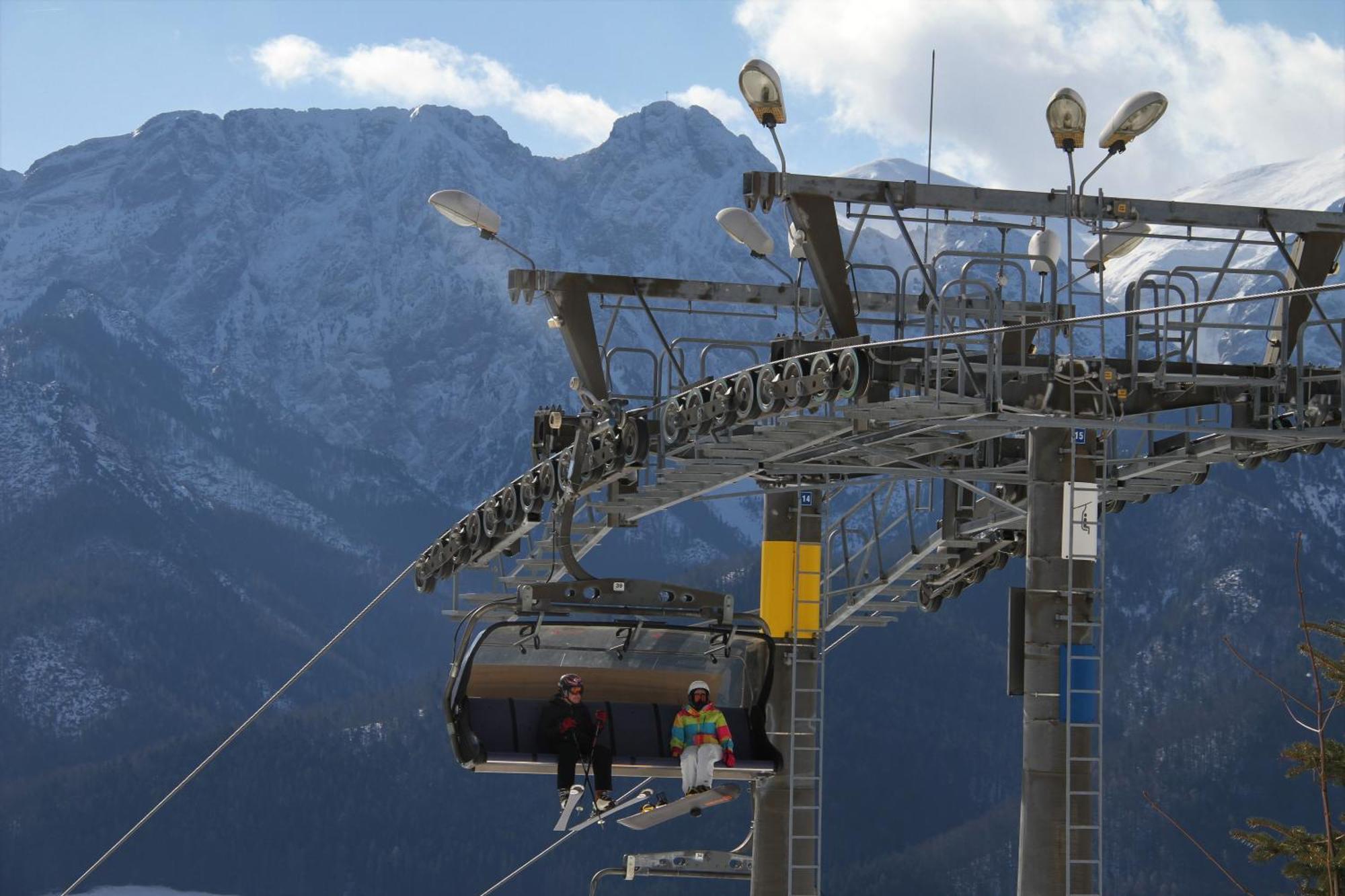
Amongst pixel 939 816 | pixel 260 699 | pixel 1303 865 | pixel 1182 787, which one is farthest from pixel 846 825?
pixel 1303 865


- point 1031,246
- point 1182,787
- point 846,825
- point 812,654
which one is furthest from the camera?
point 846,825

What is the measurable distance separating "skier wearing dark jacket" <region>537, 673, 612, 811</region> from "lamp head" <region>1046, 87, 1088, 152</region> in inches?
258

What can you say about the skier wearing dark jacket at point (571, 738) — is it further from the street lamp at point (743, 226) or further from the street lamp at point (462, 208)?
the street lamp at point (743, 226)

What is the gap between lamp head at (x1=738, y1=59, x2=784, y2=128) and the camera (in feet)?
62.3

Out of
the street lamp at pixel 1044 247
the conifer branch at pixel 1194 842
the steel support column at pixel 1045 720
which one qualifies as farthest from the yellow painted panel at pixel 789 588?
the conifer branch at pixel 1194 842

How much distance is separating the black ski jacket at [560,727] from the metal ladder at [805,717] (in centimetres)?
522

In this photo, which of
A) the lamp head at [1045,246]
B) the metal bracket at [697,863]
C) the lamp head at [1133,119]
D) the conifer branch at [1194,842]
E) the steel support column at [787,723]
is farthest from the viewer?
the metal bracket at [697,863]

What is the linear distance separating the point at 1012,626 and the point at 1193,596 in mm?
158802

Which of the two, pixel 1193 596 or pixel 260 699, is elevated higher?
pixel 1193 596

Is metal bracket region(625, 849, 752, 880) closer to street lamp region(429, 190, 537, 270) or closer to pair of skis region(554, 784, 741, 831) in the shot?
pair of skis region(554, 784, 741, 831)

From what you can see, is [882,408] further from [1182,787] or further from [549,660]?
[1182,787]

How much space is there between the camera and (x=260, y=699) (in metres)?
197

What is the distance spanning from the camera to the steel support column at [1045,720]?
19.2 metres

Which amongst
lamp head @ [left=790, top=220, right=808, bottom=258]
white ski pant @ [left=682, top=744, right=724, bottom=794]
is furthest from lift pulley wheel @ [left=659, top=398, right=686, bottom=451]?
white ski pant @ [left=682, top=744, right=724, bottom=794]
